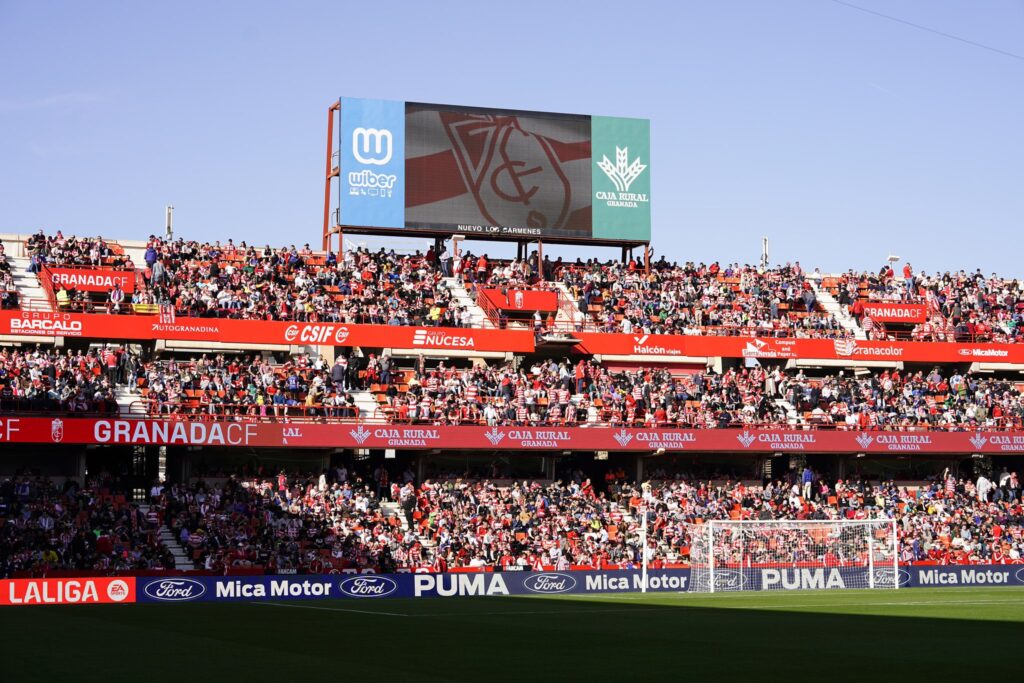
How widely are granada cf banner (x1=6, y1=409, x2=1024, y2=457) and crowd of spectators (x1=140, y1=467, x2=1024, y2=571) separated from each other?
1291 mm

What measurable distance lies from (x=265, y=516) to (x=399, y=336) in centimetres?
1041

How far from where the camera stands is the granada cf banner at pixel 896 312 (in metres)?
53.2

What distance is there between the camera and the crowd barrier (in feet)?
103

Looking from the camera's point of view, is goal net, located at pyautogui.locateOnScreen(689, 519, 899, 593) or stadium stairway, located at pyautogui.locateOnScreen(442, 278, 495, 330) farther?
stadium stairway, located at pyautogui.locateOnScreen(442, 278, 495, 330)

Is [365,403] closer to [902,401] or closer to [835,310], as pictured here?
[902,401]

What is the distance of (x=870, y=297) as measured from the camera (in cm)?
5444

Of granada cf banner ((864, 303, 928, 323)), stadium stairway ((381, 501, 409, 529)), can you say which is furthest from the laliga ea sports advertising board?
stadium stairway ((381, 501, 409, 529))

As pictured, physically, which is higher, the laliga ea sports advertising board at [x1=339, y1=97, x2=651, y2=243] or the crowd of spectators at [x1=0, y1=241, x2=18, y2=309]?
the laliga ea sports advertising board at [x1=339, y1=97, x2=651, y2=243]

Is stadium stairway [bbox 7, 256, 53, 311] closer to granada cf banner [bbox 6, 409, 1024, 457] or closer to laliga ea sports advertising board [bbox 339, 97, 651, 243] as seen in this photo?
granada cf banner [bbox 6, 409, 1024, 457]

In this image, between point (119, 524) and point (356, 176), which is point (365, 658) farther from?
point (356, 176)

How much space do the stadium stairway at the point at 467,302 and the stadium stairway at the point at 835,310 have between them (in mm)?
14640

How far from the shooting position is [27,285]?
44.4m

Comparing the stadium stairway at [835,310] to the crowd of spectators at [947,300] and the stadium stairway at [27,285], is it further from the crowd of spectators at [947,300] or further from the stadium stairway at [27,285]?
the stadium stairway at [27,285]

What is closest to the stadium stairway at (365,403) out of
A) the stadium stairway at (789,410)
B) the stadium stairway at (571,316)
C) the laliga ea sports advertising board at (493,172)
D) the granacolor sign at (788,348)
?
the laliga ea sports advertising board at (493,172)
